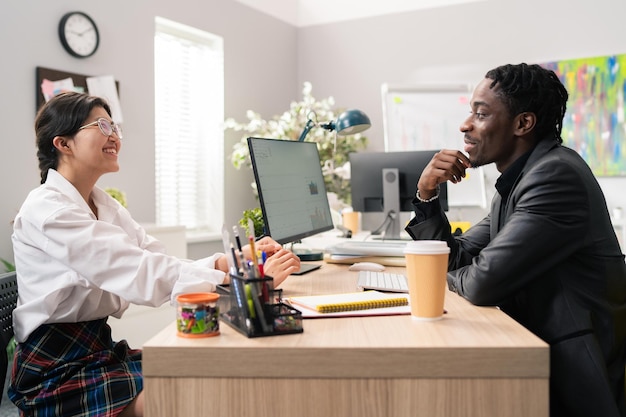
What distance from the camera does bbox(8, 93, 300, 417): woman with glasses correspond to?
1353mm

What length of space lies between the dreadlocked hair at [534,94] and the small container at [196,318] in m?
0.90

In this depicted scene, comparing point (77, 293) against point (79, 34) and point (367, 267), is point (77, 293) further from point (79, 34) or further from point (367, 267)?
point (79, 34)

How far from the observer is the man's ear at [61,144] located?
64.4 inches

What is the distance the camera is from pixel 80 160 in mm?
1653

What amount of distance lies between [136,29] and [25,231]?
9.08ft

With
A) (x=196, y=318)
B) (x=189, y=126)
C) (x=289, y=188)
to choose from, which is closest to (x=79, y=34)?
(x=189, y=126)

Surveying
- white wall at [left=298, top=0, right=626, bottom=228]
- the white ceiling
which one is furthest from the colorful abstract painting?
the white ceiling

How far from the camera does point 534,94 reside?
1488 millimetres

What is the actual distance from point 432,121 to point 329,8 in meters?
1.46

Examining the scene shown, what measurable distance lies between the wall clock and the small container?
9.40 ft

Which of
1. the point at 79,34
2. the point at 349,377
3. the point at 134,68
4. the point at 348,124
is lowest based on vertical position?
the point at 349,377

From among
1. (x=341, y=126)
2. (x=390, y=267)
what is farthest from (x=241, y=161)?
(x=390, y=267)

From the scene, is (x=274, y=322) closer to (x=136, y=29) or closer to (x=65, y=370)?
(x=65, y=370)

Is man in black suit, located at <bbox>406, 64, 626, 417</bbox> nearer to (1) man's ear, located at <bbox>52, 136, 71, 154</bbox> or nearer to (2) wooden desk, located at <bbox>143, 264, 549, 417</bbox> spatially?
(2) wooden desk, located at <bbox>143, 264, 549, 417</bbox>
